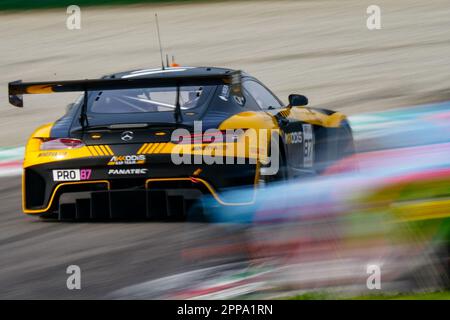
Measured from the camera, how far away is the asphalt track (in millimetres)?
7336

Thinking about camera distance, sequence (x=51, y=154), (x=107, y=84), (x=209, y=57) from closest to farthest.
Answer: (x=107, y=84)
(x=51, y=154)
(x=209, y=57)

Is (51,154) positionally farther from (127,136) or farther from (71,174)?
(127,136)

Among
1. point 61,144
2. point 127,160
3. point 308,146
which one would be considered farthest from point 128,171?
point 308,146

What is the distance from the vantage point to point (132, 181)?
24.4 feet

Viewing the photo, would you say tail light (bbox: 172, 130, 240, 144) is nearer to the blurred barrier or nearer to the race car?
the race car

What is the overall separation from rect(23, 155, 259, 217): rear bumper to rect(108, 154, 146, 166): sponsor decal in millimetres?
28

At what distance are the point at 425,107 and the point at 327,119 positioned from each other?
16.4 ft

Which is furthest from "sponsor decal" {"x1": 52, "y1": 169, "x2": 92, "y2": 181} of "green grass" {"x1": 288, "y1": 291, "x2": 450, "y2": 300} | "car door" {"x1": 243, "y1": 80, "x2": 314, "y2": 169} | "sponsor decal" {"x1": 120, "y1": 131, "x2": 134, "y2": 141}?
"green grass" {"x1": 288, "y1": 291, "x2": 450, "y2": 300}

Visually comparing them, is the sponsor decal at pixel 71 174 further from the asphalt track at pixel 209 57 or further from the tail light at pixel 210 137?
the tail light at pixel 210 137

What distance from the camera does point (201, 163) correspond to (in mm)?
7301

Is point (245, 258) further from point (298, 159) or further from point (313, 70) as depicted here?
point (313, 70)

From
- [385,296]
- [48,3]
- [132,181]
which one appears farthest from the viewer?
[48,3]

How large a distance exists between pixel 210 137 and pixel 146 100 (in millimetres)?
831

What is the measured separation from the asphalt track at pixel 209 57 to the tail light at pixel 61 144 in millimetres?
589
